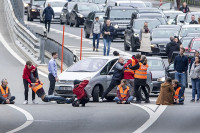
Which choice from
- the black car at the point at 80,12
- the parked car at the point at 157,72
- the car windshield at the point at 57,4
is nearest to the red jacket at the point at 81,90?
the parked car at the point at 157,72

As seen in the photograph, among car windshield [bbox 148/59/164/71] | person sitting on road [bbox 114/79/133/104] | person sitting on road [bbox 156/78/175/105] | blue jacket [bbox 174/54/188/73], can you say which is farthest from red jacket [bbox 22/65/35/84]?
car windshield [bbox 148/59/164/71]

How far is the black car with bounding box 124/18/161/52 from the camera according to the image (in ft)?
139

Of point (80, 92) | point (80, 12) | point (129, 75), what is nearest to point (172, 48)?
point (129, 75)

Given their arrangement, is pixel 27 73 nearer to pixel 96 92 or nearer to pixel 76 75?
pixel 76 75

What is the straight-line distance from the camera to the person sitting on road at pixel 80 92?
77.2ft

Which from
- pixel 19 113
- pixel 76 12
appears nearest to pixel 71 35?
pixel 76 12

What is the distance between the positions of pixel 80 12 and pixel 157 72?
89.3 ft

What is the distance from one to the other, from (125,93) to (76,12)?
3202 cm

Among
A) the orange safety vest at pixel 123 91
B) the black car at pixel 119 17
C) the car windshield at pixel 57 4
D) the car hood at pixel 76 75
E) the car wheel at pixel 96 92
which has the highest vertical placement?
the car hood at pixel 76 75

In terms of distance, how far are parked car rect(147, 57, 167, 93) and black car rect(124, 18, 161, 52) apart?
10851 mm

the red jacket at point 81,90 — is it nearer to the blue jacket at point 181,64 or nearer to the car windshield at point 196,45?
the blue jacket at point 181,64

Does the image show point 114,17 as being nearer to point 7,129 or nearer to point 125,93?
point 125,93

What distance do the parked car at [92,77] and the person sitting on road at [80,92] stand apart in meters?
1.65

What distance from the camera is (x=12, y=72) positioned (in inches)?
1366
